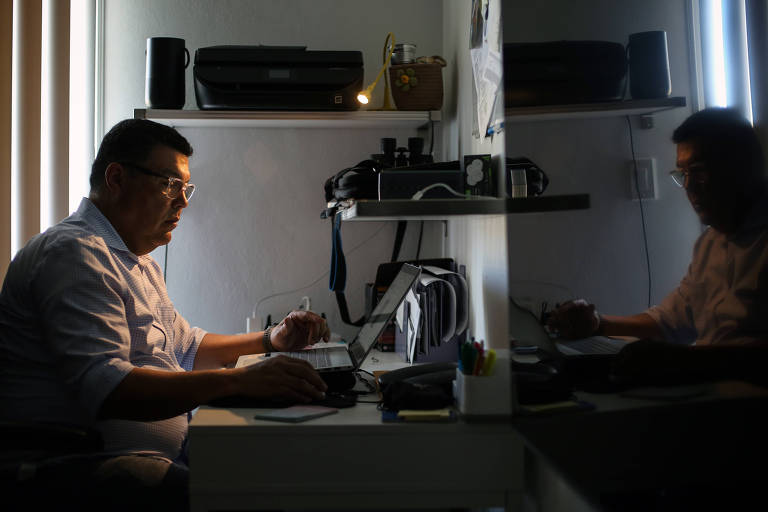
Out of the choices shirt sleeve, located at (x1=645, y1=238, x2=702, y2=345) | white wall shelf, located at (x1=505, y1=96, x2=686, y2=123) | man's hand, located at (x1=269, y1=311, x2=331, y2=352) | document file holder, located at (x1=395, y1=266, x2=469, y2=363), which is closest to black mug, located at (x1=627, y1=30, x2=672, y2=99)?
white wall shelf, located at (x1=505, y1=96, x2=686, y2=123)

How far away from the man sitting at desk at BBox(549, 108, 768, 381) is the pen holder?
0.40 meters

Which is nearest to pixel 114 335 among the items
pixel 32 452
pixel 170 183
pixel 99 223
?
pixel 32 452

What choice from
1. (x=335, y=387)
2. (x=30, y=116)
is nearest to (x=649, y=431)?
(x=335, y=387)

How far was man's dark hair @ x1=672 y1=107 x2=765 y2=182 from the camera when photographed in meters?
0.62

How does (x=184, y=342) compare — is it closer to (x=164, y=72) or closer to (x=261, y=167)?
(x=261, y=167)

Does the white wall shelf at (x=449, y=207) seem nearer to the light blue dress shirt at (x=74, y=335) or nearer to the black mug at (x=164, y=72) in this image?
the light blue dress shirt at (x=74, y=335)

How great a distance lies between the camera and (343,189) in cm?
193

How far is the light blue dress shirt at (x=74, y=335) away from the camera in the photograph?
4.44 feet

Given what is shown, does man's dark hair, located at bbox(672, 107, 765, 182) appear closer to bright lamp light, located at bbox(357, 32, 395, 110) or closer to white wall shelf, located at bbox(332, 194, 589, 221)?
white wall shelf, located at bbox(332, 194, 589, 221)

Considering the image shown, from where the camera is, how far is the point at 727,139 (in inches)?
26.4

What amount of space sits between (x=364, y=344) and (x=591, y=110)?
0.92 metres

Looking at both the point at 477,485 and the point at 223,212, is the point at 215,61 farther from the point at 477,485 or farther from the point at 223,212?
the point at 477,485

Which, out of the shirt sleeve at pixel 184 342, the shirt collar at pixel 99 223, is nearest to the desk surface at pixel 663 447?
the shirt collar at pixel 99 223

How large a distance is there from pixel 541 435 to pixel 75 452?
93cm
